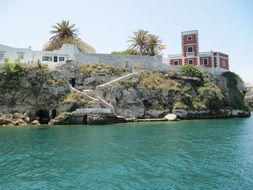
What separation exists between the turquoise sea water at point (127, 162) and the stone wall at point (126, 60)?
31.8 m

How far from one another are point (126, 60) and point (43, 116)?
2197 centimetres

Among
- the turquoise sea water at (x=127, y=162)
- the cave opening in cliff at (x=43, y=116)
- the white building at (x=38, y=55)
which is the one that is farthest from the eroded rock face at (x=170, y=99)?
the turquoise sea water at (x=127, y=162)

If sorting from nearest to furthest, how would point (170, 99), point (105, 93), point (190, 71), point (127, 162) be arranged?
point (127, 162) → point (105, 93) → point (170, 99) → point (190, 71)

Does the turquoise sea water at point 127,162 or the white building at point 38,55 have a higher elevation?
the white building at point 38,55

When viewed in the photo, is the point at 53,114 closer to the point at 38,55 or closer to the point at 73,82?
the point at 73,82

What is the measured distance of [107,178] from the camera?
19.7 m

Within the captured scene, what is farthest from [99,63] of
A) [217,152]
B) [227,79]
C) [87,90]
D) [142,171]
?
[142,171]

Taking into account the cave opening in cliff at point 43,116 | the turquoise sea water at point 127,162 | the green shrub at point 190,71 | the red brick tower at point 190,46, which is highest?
the red brick tower at point 190,46

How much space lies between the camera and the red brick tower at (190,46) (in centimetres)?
8031

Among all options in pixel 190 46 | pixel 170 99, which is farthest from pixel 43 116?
pixel 190 46

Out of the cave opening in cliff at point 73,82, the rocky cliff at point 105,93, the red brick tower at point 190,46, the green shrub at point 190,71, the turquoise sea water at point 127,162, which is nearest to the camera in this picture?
the turquoise sea water at point 127,162

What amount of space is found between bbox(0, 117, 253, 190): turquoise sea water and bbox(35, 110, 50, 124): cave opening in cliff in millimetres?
21090

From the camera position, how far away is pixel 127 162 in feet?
78.1

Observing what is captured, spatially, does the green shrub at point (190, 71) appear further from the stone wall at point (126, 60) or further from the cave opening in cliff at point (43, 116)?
the cave opening in cliff at point (43, 116)
